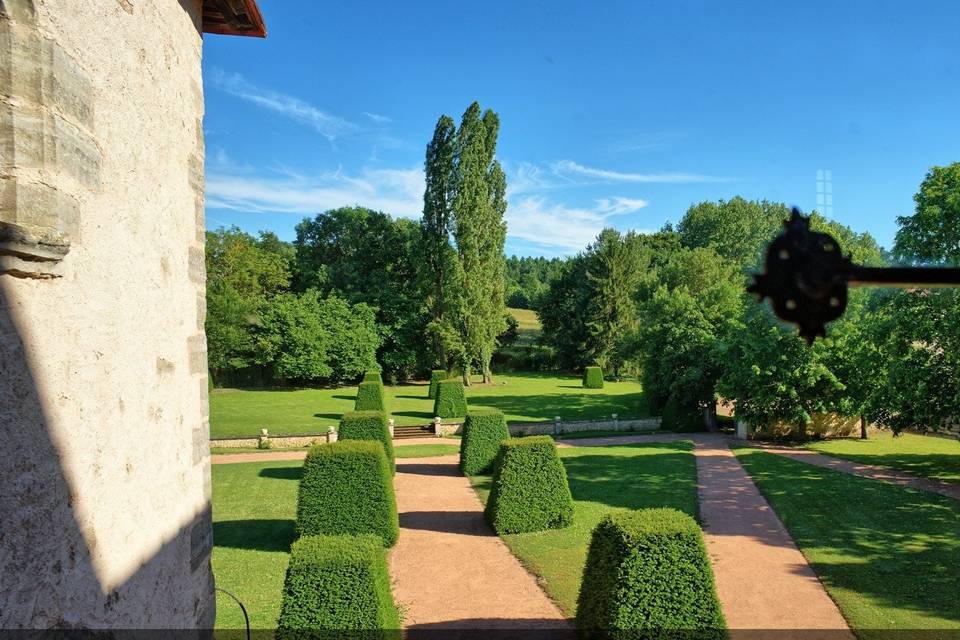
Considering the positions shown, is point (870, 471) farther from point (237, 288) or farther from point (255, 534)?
point (237, 288)

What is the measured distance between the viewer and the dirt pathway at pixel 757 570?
7887 mm

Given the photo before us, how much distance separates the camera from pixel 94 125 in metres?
3.37

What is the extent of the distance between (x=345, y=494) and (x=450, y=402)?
14871 millimetres

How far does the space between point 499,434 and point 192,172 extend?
13.7m

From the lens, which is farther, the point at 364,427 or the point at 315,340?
the point at 315,340

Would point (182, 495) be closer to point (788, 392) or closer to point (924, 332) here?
point (924, 332)

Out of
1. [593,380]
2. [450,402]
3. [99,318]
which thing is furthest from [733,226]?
[99,318]

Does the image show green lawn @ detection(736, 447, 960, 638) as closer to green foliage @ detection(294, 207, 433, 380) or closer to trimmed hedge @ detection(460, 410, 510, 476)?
trimmed hedge @ detection(460, 410, 510, 476)

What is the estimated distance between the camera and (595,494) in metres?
14.8

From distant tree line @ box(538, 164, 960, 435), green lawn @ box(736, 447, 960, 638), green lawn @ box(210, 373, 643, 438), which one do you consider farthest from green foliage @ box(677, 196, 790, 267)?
green lawn @ box(736, 447, 960, 638)

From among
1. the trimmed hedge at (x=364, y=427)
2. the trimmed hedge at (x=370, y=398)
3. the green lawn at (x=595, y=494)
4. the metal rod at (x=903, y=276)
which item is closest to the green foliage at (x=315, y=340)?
the trimmed hedge at (x=370, y=398)

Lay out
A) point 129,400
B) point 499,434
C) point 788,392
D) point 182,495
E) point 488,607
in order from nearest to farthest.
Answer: point 129,400, point 182,495, point 488,607, point 499,434, point 788,392

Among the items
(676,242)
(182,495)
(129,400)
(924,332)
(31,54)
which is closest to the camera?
(31,54)

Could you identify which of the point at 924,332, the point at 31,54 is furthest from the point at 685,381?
the point at 31,54
